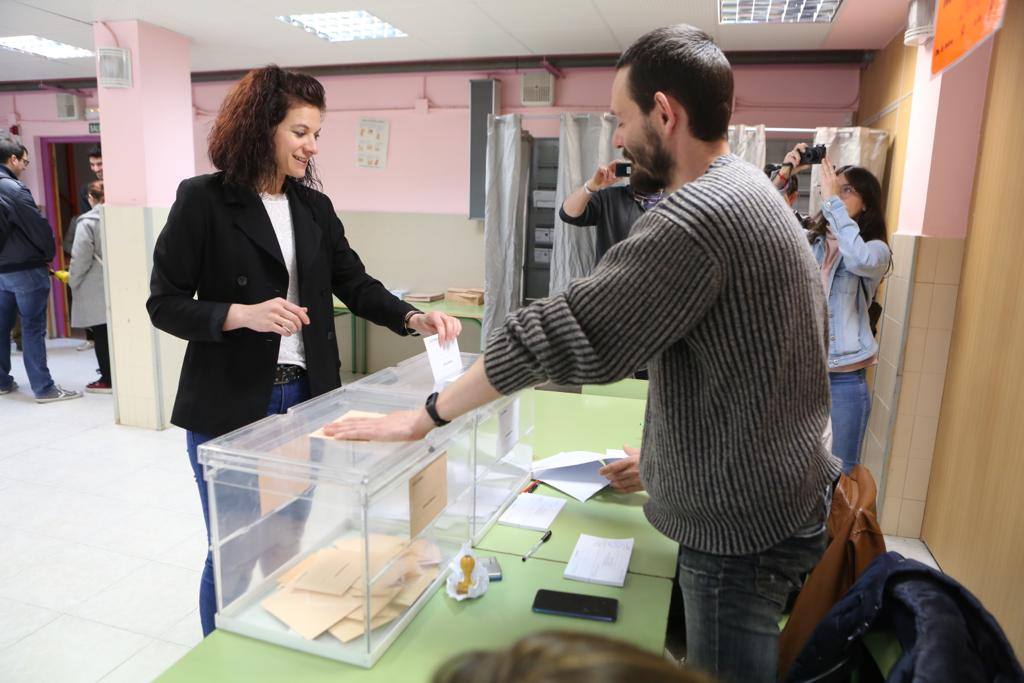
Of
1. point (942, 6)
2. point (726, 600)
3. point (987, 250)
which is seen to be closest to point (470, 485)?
point (726, 600)

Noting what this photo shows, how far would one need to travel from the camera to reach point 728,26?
169 inches

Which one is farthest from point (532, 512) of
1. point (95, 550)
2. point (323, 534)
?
point (95, 550)

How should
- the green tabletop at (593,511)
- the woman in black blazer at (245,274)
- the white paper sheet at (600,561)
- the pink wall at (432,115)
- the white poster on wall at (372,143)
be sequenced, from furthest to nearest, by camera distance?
the white poster on wall at (372,143) → the pink wall at (432,115) → the woman in black blazer at (245,274) → the green tabletop at (593,511) → the white paper sheet at (600,561)

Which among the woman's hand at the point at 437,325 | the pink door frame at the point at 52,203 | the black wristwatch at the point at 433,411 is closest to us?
the black wristwatch at the point at 433,411

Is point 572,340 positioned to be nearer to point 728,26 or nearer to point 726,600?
point 726,600

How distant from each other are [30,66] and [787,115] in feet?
20.7

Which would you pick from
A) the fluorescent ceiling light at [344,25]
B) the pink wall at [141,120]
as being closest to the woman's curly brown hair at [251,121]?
the fluorescent ceiling light at [344,25]

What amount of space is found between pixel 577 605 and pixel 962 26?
1.78 meters

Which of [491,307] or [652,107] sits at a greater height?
[652,107]

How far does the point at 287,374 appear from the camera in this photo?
1.78 metres

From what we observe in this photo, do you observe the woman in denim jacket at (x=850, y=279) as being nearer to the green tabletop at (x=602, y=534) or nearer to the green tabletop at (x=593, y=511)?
the green tabletop at (x=593, y=511)

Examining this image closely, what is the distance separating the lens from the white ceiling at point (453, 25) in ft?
13.1

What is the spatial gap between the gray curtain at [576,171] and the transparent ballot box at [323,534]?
3.25m

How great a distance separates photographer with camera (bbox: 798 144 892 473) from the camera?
113 inches
